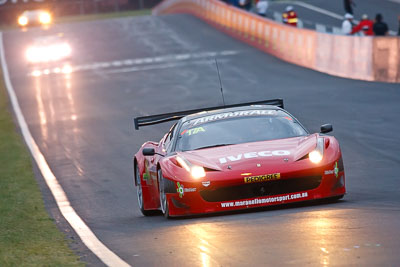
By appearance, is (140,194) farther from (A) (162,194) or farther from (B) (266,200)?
(B) (266,200)

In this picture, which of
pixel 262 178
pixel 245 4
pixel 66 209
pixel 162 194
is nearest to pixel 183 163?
pixel 162 194

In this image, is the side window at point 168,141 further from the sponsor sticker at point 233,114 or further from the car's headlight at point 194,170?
the car's headlight at point 194,170

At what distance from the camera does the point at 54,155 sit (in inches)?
781

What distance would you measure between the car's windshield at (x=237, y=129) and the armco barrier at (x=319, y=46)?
49.8 ft

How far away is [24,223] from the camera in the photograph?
36.6ft

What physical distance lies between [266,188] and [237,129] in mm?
1378

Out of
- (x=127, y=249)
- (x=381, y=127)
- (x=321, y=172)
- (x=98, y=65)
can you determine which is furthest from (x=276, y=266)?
(x=98, y=65)

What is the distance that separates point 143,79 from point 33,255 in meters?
25.2

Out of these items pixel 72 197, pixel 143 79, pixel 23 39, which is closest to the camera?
pixel 72 197

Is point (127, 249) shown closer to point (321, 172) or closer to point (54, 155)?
point (321, 172)

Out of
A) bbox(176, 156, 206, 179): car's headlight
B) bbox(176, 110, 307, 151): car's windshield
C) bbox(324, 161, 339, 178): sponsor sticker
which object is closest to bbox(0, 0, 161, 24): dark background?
bbox(176, 110, 307, 151): car's windshield

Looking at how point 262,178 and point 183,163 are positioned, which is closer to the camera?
point 262,178

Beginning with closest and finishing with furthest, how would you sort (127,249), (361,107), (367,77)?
(127,249) < (361,107) < (367,77)

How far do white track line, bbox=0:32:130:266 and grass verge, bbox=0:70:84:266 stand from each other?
203 millimetres
